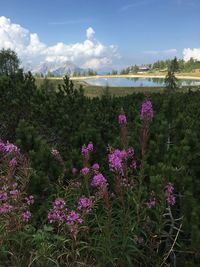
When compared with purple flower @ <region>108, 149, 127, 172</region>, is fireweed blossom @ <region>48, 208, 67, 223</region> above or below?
below

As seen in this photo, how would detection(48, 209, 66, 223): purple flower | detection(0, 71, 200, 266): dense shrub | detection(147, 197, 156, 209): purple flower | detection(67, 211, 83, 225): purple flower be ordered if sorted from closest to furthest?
1. detection(67, 211, 83, 225): purple flower
2. detection(48, 209, 66, 223): purple flower
3. detection(0, 71, 200, 266): dense shrub
4. detection(147, 197, 156, 209): purple flower

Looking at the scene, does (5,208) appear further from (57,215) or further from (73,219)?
(73,219)

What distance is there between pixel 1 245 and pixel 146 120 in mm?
2078

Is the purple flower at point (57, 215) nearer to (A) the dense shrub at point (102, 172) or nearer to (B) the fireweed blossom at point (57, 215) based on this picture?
(B) the fireweed blossom at point (57, 215)

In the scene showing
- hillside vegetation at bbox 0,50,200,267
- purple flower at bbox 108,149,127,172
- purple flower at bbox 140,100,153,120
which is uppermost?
purple flower at bbox 140,100,153,120

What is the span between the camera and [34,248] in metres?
4.52

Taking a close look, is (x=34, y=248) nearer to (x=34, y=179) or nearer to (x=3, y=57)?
(x=34, y=179)

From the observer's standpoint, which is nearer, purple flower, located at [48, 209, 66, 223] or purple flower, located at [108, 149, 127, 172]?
purple flower, located at [108, 149, 127, 172]

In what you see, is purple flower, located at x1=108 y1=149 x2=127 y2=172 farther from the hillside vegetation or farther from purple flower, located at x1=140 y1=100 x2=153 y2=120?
purple flower, located at x1=140 y1=100 x2=153 y2=120

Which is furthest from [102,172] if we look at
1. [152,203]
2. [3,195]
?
[3,195]

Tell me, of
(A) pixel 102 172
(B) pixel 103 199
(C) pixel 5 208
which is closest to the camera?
(C) pixel 5 208

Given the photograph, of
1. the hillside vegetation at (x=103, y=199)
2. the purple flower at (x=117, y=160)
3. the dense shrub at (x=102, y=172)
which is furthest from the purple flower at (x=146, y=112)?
the purple flower at (x=117, y=160)

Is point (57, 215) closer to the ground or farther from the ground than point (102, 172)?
farther from the ground

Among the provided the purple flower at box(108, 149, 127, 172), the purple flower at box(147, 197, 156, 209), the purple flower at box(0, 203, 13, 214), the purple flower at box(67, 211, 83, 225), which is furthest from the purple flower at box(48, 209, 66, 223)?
the purple flower at box(147, 197, 156, 209)
